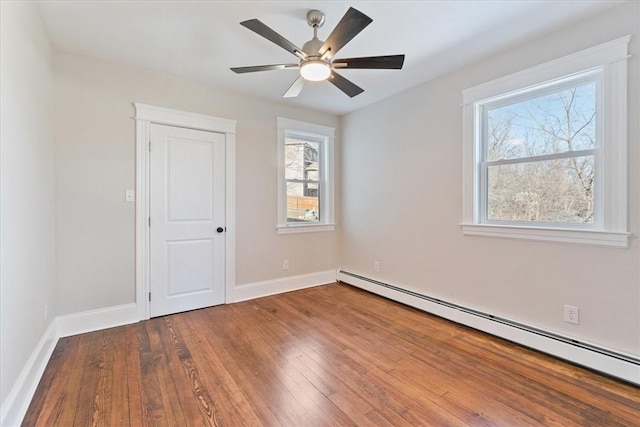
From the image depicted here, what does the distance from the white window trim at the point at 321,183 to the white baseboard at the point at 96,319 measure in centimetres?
183

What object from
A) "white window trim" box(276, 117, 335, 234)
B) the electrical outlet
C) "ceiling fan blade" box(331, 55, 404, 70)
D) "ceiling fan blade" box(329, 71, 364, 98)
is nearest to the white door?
"white window trim" box(276, 117, 335, 234)

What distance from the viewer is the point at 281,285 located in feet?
12.7

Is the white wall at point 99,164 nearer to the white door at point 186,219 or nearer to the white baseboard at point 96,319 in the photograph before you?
the white baseboard at point 96,319

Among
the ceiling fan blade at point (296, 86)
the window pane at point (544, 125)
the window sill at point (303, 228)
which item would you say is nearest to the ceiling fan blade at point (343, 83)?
the ceiling fan blade at point (296, 86)

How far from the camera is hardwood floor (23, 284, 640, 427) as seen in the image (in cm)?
162

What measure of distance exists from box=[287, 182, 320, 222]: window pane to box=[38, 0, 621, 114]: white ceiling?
1562 mm

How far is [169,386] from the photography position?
1877mm

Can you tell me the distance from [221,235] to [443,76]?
3.01m

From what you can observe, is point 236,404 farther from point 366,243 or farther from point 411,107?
point 411,107

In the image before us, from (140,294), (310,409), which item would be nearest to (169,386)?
(310,409)

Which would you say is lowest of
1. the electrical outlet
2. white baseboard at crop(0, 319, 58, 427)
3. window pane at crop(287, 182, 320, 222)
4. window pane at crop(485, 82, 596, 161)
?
white baseboard at crop(0, 319, 58, 427)

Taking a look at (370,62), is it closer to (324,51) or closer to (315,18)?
(324,51)

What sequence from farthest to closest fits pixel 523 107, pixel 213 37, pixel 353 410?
pixel 523 107, pixel 213 37, pixel 353 410

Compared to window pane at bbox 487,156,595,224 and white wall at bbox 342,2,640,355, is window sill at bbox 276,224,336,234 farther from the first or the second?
window pane at bbox 487,156,595,224
